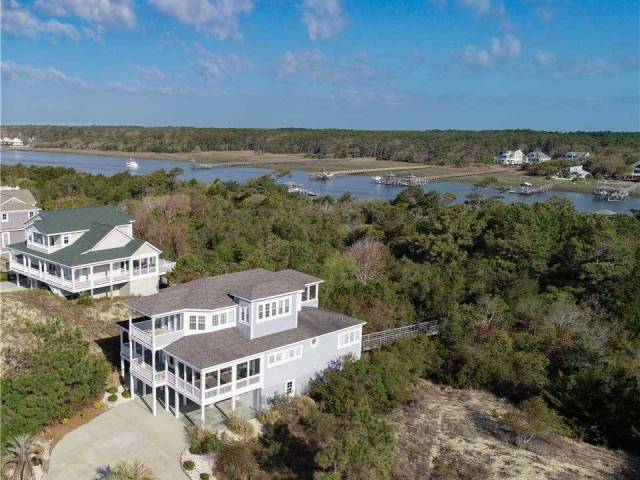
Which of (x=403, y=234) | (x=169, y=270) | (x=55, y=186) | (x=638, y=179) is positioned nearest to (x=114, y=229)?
(x=169, y=270)

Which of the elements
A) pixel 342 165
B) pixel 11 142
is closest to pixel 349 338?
pixel 342 165

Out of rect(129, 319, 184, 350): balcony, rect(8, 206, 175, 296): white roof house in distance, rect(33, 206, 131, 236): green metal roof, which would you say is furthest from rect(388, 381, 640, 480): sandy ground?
rect(33, 206, 131, 236): green metal roof

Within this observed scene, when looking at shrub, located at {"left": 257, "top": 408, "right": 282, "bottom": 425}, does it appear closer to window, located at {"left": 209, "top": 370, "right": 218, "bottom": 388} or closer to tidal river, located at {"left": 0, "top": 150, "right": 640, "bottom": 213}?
window, located at {"left": 209, "top": 370, "right": 218, "bottom": 388}

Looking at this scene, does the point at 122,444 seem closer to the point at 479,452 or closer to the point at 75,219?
the point at 479,452

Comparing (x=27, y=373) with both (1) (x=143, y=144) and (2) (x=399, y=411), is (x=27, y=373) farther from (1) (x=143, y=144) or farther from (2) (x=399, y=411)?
(1) (x=143, y=144)

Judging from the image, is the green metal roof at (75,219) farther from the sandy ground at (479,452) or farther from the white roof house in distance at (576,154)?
the white roof house in distance at (576,154)

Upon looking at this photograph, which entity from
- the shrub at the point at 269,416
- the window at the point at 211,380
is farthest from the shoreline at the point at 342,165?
the window at the point at 211,380

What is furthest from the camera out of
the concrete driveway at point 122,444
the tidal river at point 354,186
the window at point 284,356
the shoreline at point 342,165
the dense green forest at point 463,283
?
the shoreline at point 342,165
